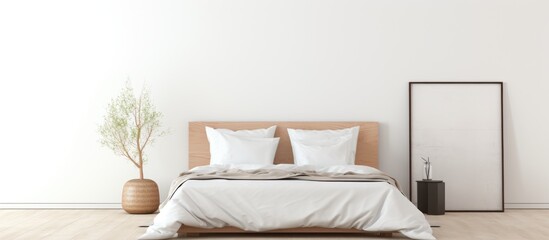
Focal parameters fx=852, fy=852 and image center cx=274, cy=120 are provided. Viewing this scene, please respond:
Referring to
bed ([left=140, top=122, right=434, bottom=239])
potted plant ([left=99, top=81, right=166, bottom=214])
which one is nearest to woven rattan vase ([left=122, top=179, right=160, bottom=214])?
potted plant ([left=99, top=81, right=166, bottom=214])

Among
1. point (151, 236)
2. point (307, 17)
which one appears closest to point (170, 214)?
point (151, 236)

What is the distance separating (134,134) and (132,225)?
1.46 meters

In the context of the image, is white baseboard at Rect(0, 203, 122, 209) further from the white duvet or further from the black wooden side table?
the black wooden side table

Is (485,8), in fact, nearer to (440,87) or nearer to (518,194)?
(440,87)

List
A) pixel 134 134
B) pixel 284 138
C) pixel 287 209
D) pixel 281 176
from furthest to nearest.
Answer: pixel 284 138, pixel 134 134, pixel 281 176, pixel 287 209

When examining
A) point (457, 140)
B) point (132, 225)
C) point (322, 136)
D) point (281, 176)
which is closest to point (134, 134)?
point (132, 225)

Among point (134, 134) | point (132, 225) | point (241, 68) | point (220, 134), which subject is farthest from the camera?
point (241, 68)

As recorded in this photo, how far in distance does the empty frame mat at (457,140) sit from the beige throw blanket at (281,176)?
174 centimetres

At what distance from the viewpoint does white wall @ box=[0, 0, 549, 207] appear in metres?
8.96

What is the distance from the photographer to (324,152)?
8.41 meters

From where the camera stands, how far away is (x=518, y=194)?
29.6 ft

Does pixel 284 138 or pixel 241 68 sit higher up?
pixel 241 68

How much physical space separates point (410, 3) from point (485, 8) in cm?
79

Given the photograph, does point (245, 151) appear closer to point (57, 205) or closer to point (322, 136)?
point (322, 136)
